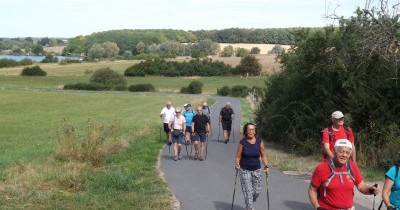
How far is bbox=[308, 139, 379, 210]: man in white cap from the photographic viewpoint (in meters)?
5.46

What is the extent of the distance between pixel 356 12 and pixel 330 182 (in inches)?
500

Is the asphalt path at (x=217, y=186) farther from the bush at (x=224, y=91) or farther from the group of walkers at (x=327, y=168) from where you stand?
the bush at (x=224, y=91)

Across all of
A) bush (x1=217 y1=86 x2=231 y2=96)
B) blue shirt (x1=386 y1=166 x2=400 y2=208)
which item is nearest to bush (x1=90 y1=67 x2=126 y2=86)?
bush (x1=217 y1=86 x2=231 y2=96)

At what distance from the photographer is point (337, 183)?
5.51 metres

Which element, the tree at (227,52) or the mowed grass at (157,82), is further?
the tree at (227,52)

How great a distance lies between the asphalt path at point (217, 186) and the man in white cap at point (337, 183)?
445 cm

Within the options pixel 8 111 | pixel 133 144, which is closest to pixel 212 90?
pixel 8 111

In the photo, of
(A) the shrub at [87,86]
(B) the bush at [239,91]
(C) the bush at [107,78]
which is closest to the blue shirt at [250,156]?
(B) the bush at [239,91]

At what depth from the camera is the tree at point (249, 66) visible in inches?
4528

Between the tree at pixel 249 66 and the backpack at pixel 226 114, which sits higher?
the backpack at pixel 226 114

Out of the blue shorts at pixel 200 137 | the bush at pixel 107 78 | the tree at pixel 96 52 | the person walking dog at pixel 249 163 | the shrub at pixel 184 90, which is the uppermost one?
the person walking dog at pixel 249 163

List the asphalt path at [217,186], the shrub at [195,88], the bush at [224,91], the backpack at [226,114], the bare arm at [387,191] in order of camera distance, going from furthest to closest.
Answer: the shrub at [195,88] → the bush at [224,91] → the backpack at [226,114] → the asphalt path at [217,186] → the bare arm at [387,191]

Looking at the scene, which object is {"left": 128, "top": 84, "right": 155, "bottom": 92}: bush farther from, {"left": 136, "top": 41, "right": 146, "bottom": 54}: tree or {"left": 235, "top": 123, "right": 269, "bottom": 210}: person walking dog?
{"left": 136, "top": 41, "right": 146, "bottom": 54}: tree

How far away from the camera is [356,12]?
17.1 metres
